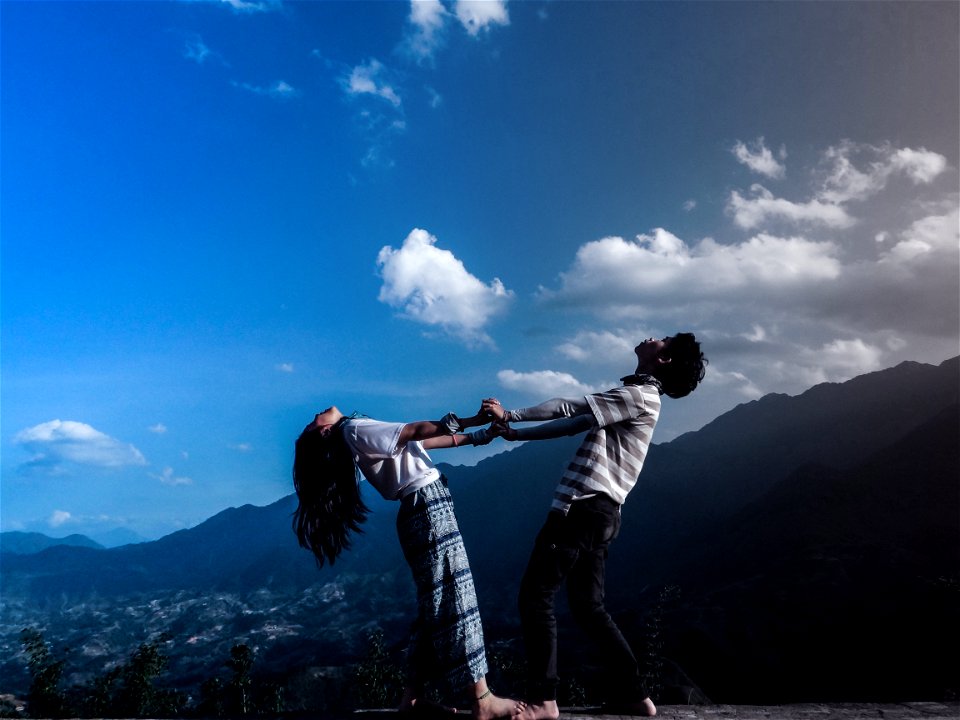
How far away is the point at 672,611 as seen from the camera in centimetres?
11662

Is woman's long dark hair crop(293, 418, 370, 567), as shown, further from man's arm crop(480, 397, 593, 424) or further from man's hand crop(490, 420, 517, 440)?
man's arm crop(480, 397, 593, 424)

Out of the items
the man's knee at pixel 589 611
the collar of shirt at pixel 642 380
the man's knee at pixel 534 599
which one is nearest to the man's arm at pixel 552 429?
the collar of shirt at pixel 642 380

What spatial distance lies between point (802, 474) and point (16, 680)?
8551 inches

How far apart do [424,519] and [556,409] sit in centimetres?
115

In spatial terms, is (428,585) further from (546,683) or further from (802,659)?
(802,659)

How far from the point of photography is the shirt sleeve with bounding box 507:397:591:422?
455 centimetres

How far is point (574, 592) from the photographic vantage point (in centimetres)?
469

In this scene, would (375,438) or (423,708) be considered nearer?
(375,438)

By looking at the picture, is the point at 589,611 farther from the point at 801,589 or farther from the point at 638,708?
the point at 801,589

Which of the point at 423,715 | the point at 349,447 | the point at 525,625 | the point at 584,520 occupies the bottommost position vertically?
the point at 423,715

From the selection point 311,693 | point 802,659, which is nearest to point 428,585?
point 802,659

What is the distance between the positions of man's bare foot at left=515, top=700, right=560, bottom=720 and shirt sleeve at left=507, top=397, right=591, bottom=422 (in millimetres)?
1862

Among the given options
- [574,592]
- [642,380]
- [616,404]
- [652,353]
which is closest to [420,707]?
[574,592]

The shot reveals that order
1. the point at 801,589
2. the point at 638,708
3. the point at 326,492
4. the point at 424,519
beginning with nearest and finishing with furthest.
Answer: the point at 424,519 < the point at 638,708 < the point at 326,492 < the point at 801,589
